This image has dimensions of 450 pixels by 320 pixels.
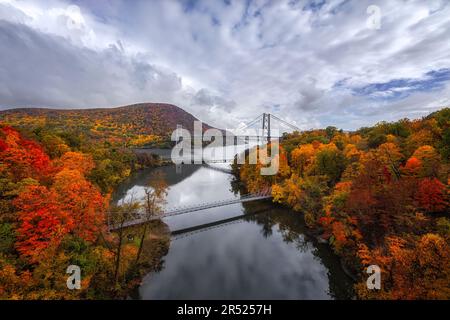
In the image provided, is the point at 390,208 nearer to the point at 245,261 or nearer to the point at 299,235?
the point at 299,235

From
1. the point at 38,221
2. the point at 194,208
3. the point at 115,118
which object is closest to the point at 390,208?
the point at 194,208

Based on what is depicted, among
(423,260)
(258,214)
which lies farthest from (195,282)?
(258,214)

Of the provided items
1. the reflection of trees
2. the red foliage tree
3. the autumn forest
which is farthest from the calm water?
the red foliage tree

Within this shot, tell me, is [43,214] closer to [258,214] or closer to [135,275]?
[135,275]

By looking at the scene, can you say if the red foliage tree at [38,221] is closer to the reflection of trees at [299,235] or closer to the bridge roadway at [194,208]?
the bridge roadway at [194,208]

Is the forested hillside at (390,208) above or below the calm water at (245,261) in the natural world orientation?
above

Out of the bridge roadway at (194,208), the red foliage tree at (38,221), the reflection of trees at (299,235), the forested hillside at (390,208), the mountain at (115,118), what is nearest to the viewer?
the forested hillside at (390,208)

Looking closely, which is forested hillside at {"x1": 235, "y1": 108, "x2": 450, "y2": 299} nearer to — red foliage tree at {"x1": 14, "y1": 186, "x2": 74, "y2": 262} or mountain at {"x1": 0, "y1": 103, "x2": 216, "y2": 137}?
red foliage tree at {"x1": 14, "y1": 186, "x2": 74, "y2": 262}

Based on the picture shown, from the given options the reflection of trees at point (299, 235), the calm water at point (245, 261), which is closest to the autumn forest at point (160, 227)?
the reflection of trees at point (299, 235)
